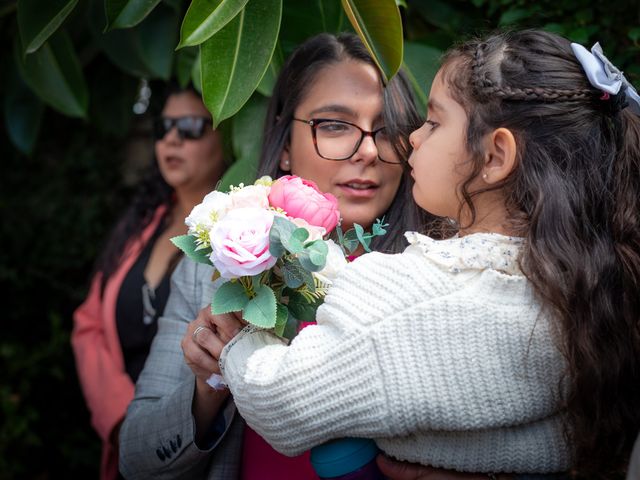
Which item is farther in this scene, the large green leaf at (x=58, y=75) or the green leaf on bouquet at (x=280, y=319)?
the large green leaf at (x=58, y=75)

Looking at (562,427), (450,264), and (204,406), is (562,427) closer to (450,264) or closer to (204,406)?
(450,264)

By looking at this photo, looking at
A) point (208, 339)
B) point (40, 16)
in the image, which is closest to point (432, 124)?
point (208, 339)

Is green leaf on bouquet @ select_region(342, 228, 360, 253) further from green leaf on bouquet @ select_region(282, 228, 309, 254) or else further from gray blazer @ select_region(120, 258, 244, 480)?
gray blazer @ select_region(120, 258, 244, 480)

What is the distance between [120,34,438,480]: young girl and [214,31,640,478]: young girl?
1.19 feet

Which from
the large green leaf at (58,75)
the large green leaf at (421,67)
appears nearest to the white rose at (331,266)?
the large green leaf at (421,67)

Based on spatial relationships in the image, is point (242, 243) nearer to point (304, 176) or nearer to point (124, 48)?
point (304, 176)

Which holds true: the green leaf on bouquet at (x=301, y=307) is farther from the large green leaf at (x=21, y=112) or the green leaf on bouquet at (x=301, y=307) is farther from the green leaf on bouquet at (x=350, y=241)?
the large green leaf at (x=21, y=112)

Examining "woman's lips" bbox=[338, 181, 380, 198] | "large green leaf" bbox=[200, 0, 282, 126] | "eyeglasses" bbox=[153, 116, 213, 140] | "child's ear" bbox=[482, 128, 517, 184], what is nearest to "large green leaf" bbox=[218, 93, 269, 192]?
"woman's lips" bbox=[338, 181, 380, 198]

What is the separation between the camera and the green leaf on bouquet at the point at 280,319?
139cm

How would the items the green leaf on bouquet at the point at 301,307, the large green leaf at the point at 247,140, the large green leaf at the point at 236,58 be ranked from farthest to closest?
the large green leaf at the point at 247,140 < the large green leaf at the point at 236,58 < the green leaf on bouquet at the point at 301,307

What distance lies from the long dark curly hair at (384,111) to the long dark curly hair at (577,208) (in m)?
0.40

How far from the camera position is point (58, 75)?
2.71m

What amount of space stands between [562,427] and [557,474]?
0.13m

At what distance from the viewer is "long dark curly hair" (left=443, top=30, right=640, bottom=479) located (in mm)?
1252
